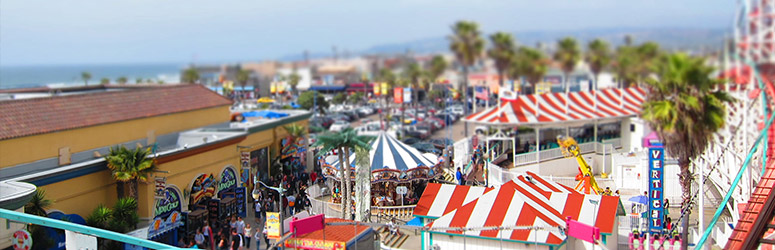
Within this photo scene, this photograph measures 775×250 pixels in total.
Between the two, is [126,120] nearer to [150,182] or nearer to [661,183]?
[150,182]

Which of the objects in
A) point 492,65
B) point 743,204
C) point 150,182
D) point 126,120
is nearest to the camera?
point 743,204

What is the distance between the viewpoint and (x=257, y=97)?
40938mm

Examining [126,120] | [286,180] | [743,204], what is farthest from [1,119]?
[743,204]

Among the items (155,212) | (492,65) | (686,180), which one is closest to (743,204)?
(686,180)

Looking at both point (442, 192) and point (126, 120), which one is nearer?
point (442, 192)

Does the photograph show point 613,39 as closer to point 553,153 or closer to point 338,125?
point 553,153

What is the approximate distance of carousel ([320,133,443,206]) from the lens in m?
21.1

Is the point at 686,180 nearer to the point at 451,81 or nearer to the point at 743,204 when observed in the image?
the point at 743,204

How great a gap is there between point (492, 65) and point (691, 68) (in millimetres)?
37533

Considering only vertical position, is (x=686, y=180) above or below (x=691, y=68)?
below

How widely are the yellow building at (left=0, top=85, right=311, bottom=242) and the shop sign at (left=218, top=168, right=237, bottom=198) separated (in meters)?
0.04

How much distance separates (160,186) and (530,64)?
138ft

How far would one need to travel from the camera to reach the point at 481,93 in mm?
35750

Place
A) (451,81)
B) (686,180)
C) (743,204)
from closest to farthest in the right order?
(743,204), (686,180), (451,81)
